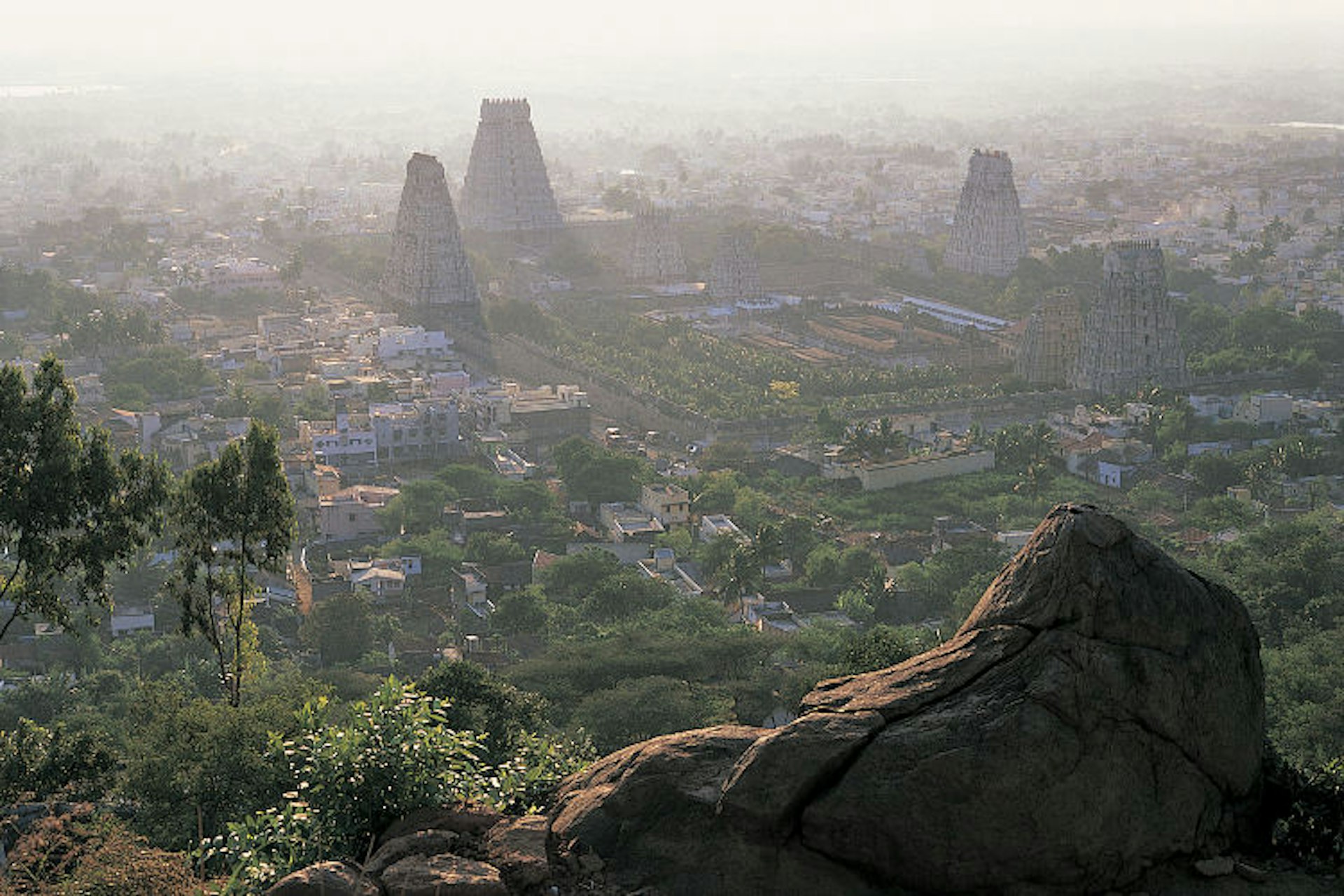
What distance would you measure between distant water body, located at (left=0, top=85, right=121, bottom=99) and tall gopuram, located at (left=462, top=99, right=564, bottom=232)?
99.0m

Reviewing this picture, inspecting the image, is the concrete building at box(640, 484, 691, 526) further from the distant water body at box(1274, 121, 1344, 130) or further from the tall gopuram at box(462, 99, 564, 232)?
the distant water body at box(1274, 121, 1344, 130)

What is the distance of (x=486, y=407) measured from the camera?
30.9 metres

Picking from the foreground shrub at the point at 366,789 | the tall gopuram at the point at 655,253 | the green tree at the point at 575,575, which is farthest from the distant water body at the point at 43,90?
the foreground shrub at the point at 366,789

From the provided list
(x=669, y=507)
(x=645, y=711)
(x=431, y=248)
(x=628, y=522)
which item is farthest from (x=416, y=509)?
(x=431, y=248)

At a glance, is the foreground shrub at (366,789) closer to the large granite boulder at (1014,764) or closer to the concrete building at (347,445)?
the large granite boulder at (1014,764)

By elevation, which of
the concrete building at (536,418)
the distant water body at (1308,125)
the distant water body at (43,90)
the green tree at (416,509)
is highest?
the green tree at (416,509)

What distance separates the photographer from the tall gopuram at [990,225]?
48.9 m

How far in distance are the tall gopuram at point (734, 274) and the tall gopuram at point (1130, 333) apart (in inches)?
464

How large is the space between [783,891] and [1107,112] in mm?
125172

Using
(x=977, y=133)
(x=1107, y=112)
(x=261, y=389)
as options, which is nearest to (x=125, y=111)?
(x=977, y=133)

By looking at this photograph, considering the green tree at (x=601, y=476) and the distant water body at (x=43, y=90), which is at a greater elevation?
the green tree at (x=601, y=476)

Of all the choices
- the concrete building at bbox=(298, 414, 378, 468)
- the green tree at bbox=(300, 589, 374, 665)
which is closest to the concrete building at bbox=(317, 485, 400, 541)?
the concrete building at bbox=(298, 414, 378, 468)

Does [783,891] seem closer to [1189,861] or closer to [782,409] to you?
[1189,861]

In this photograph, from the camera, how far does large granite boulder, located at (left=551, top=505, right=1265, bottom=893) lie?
5.70 metres
